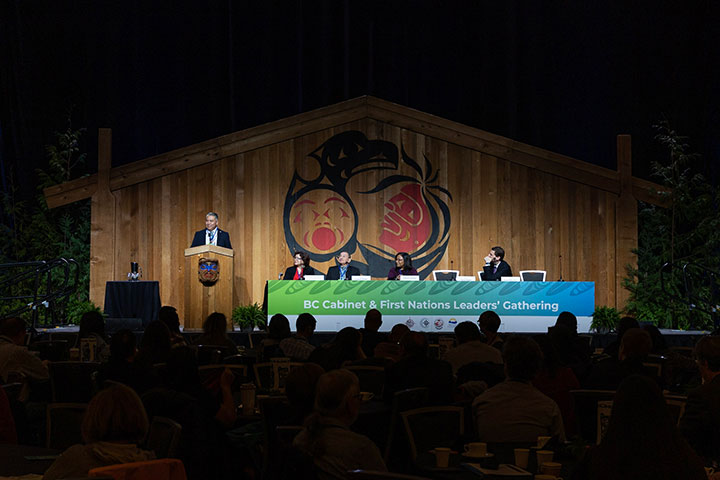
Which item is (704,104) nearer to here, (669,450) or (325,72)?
(325,72)

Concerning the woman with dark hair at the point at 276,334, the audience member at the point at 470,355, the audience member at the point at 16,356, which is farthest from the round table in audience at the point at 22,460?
the woman with dark hair at the point at 276,334

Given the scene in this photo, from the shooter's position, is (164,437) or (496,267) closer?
(164,437)

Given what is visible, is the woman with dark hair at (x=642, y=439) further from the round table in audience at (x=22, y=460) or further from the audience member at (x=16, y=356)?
the audience member at (x=16, y=356)

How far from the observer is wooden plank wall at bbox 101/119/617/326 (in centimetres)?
1405

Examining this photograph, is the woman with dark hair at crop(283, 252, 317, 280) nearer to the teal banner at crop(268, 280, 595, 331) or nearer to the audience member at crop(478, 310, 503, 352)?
the teal banner at crop(268, 280, 595, 331)

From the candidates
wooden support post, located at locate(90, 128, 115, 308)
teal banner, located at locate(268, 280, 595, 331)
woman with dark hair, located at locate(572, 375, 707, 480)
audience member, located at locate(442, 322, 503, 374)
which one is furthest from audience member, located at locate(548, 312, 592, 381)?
wooden support post, located at locate(90, 128, 115, 308)

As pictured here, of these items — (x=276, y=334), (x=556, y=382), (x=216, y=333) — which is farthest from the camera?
(x=276, y=334)

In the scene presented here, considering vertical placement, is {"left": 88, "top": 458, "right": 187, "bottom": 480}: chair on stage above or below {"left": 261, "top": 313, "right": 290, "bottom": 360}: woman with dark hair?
below

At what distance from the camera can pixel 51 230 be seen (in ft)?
48.8

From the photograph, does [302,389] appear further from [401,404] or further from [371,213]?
[371,213]

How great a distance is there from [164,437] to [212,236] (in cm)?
1005

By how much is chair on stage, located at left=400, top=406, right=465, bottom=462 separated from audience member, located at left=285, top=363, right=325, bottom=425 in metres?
0.64

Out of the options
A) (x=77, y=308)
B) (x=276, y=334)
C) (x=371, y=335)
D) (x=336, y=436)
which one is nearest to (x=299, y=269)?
(x=77, y=308)

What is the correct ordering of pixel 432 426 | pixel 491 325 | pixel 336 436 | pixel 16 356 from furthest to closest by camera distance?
pixel 491 325
pixel 16 356
pixel 432 426
pixel 336 436
